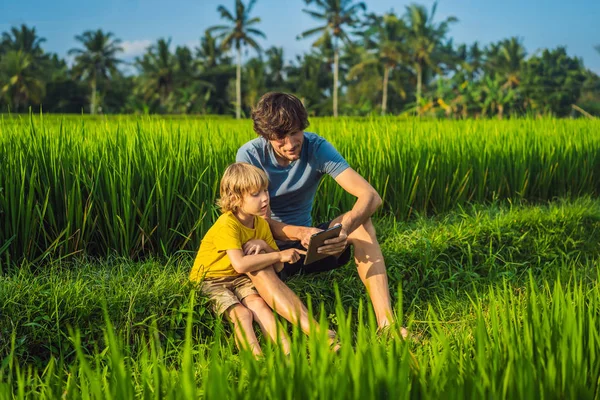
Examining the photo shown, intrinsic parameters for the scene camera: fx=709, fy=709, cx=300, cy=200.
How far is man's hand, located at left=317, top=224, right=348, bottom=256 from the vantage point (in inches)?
124

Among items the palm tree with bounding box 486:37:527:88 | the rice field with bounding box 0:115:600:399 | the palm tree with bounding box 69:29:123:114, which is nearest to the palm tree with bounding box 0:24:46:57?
the palm tree with bounding box 69:29:123:114

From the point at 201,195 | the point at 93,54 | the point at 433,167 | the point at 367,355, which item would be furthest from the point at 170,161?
the point at 93,54

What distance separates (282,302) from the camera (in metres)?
3.11

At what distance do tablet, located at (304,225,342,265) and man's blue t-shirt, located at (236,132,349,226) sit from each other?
422mm

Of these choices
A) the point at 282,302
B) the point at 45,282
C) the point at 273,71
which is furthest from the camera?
the point at 273,71

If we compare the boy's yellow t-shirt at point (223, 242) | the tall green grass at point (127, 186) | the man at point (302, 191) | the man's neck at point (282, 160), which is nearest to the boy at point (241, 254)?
the boy's yellow t-shirt at point (223, 242)

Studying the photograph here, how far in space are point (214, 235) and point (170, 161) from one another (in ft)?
3.54

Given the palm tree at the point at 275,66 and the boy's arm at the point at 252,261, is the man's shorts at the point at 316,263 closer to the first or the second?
the boy's arm at the point at 252,261

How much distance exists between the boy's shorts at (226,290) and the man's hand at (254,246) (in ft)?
0.65

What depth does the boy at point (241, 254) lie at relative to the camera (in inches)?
121

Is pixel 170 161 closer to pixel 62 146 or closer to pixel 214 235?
pixel 62 146

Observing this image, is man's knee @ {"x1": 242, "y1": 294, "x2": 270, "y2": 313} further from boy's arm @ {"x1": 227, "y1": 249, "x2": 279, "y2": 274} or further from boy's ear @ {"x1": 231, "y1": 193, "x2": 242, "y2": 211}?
boy's ear @ {"x1": 231, "y1": 193, "x2": 242, "y2": 211}

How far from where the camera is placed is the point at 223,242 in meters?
3.16

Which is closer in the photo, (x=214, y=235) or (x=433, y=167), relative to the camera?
(x=214, y=235)
